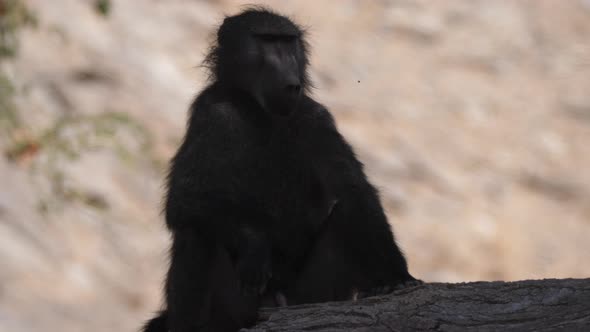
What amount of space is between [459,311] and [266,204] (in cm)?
122

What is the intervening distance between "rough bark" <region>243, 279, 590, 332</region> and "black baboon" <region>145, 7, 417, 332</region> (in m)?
0.33

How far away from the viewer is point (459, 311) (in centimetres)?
446

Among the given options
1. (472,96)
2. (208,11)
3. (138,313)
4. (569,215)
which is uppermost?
(208,11)

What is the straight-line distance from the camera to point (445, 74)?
1175cm

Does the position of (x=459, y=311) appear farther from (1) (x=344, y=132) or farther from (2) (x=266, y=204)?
(1) (x=344, y=132)

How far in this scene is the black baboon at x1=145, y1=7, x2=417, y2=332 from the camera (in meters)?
4.91

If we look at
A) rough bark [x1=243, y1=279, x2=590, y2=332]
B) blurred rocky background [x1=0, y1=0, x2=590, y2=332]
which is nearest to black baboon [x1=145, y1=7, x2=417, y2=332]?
rough bark [x1=243, y1=279, x2=590, y2=332]

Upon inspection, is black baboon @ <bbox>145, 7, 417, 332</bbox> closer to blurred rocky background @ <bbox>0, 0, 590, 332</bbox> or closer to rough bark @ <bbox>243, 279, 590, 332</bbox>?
rough bark @ <bbox>243, 279, 590, 332</bbox>

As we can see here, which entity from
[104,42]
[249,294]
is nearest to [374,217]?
[249,294]

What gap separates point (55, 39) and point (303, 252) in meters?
6.56

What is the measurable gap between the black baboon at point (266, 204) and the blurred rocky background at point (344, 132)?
4.67 metres

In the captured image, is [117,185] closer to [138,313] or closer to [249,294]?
[138,313]

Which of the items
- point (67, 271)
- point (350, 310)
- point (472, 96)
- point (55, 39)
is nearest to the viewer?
point (350, 310)

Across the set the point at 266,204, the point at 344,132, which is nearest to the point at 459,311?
the point at 266,204
